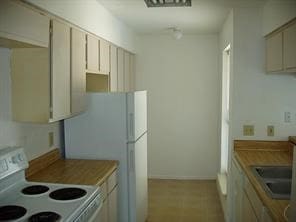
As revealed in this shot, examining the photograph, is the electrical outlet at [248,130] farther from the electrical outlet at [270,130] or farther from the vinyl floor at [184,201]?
the vinyl floor at [184,201]

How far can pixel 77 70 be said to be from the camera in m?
2.80

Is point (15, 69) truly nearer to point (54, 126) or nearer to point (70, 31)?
point (70, 31)

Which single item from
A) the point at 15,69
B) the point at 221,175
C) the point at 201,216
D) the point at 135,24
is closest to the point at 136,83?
the point at 135,24

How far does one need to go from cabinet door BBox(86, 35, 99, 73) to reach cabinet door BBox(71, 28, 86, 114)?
14 cm

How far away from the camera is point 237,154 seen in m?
3.36

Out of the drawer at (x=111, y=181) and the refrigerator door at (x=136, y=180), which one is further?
the refrigerator door at (x=136, y=180)

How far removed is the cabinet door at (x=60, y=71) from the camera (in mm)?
2342

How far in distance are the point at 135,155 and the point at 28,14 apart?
1.76 metres

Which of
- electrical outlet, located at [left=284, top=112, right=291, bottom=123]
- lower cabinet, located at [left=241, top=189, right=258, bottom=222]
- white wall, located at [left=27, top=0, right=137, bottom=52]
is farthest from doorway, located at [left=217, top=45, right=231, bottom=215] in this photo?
lower cabinet, located at [left=241, top=189, right=258, bottom=222]

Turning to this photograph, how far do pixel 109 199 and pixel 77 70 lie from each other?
1119 mm

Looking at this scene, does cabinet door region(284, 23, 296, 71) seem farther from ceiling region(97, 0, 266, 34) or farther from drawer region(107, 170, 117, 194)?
drawer region(107, 170, 117, 194)

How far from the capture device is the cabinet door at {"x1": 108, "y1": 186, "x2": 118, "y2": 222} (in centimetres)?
291

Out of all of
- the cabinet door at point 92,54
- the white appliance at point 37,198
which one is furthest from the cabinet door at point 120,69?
the white appliance at point 37,198

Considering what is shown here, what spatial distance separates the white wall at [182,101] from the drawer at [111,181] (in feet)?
8.55
